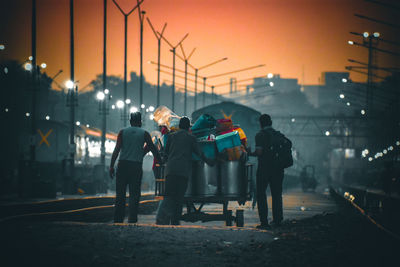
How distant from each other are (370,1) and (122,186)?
2141 centimetres

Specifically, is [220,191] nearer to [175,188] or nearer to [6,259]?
[175,188]

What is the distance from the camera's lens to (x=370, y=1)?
30328mm

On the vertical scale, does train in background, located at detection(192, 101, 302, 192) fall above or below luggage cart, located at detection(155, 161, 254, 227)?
above

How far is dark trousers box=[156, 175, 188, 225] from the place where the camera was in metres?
11.3

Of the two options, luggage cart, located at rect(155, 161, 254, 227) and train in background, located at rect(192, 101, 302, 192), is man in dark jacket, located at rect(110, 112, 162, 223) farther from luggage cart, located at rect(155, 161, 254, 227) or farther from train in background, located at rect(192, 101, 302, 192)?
train in background, located at rect(192, 101, 302, 192)

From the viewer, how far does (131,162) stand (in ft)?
38.5

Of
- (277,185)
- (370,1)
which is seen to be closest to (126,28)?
(370,1)

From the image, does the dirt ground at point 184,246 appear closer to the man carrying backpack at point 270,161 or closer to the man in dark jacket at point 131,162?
the man carrying backpack at point 270,161

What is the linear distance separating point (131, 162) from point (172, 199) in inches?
37.5

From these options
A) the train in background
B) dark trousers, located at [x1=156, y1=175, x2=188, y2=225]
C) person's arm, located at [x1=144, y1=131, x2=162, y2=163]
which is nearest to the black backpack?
dark trousers, located at [x1=156, y1=175, x2=188, y2=225]

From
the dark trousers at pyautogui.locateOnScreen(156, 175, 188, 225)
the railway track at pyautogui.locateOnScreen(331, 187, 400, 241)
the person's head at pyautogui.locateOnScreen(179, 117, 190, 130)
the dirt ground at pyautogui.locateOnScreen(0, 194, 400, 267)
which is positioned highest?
→ the person's head at pyautogui.locateOnScreen(179, 117, 190, 130)

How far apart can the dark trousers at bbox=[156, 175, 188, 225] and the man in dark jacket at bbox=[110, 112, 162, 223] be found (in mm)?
526

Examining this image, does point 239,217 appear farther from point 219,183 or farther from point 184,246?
point 184,246

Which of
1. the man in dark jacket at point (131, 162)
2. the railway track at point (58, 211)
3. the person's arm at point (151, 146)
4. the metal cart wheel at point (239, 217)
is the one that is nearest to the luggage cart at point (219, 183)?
the person's arm at point (151, 146)
